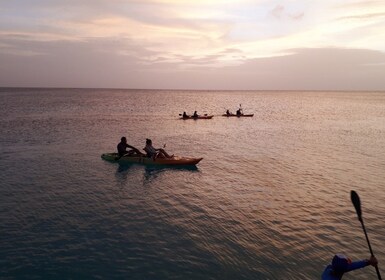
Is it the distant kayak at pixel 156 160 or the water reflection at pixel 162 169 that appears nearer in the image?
the water reflection at pixel 162 169

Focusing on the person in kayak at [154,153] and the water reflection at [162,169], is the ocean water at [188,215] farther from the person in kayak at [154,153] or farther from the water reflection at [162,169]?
the person in kayak at [154,153]

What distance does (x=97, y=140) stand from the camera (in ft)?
127

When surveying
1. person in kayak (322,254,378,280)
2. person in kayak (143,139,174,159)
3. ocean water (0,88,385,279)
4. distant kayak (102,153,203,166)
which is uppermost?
person in kayak (322,254,378,280)

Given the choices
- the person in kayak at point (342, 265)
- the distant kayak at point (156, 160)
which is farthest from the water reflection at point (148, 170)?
the person in kayak at point (342, 265)

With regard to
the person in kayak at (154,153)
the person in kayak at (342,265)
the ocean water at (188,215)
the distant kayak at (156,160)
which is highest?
the person in kayak at (342,265)

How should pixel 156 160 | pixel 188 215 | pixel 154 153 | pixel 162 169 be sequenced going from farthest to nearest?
pixel 154 153
pixel 156 160
pixel 162 169
pixel 188 215

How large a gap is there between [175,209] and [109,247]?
4.94 meters

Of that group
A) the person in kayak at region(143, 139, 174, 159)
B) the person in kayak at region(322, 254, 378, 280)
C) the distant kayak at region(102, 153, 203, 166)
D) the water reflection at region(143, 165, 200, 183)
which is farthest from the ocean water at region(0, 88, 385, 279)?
the person in kayak at region(322, 254, 378, 280)

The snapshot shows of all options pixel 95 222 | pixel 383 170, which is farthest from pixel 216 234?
pixel 383 170

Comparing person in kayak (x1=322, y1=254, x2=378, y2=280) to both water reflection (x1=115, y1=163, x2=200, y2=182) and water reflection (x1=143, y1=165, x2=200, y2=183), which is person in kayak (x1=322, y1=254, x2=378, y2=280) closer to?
water reflection (x1=115, y1=163, x2=200, y2=182)

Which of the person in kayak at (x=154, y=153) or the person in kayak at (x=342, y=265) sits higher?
the person in kayak at (x=342, y=265)

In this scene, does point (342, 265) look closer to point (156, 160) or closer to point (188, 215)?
point (188, 215)

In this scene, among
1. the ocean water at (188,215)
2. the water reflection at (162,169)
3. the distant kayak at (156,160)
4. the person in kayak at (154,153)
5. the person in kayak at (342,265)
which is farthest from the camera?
the person in kayak at (154,153)

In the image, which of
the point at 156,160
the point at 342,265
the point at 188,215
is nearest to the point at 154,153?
the point at 156,160
